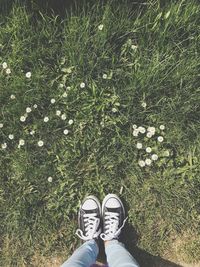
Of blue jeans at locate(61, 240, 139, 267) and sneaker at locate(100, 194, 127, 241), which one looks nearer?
blue jeans at locate(61, 240, 139, 267)

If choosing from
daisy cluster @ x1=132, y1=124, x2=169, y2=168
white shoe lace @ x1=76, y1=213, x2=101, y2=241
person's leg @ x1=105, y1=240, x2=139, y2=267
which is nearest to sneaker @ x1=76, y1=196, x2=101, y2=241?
white shoe lace @ x1=76, y1=213, x2=101, y2=241

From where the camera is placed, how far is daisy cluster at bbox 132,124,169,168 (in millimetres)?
2561

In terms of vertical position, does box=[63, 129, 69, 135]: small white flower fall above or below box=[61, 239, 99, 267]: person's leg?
above

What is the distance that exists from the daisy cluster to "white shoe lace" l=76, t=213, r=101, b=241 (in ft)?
1.29

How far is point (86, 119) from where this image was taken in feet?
8.52

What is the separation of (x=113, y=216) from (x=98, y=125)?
497 mm

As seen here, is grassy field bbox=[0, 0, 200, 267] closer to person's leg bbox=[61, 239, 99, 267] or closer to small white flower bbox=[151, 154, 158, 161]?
small white flower bbox=[151, 154, 158, 161]

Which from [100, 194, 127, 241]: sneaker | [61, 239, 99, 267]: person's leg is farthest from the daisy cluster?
[61, 239, 99, 267]: person's leg

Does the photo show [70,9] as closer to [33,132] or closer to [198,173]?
[33,132]

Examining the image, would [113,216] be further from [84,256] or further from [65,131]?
[65,131]

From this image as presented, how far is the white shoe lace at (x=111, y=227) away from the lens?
2598mm

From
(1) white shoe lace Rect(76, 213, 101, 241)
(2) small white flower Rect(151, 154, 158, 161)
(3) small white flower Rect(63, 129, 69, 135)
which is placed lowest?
(1) white shoe lace Rect(76, 213, 101, 241)

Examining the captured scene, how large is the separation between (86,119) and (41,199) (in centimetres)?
50

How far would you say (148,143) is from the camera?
2.58 metres
